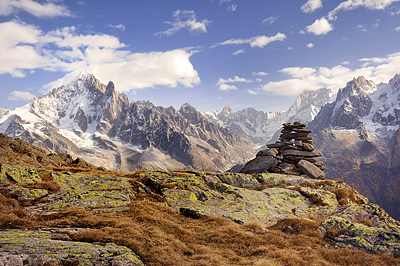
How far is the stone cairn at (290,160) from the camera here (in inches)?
1483

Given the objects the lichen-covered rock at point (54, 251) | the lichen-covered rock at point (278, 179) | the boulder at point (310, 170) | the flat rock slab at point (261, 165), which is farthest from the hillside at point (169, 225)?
the boulder at point (310, 170)

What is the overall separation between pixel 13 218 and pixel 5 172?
26.5 ft

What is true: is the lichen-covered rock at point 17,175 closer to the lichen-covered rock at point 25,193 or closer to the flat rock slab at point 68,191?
the flat rock slab at point 68,191

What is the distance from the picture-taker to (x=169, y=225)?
1440 centimetres

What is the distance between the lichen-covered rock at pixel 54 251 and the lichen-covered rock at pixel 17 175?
9.03m

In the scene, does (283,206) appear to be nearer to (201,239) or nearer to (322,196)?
(322,196)

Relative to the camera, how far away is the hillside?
32.0ft

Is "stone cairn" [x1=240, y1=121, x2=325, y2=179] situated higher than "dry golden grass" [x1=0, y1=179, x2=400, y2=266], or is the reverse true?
"stone cairn" [x1=240, y1=121, x2=325, y2=179]

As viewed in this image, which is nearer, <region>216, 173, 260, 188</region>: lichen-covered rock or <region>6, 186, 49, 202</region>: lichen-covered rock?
<region>6, 186, 49, 202</region>: lichen-covered rock

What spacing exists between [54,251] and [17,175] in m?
12.8

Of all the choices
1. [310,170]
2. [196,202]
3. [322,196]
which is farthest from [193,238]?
[310,170]

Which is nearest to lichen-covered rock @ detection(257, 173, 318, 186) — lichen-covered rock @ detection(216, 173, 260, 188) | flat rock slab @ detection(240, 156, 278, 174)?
lichen-covered rock @ detection(216, 173, 260, 188)

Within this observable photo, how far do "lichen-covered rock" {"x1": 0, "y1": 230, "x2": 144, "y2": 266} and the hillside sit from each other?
35 millimetres

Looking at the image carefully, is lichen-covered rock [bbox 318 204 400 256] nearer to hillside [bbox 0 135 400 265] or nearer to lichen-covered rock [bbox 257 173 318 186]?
hillside [bbox 0 135 400 265]
